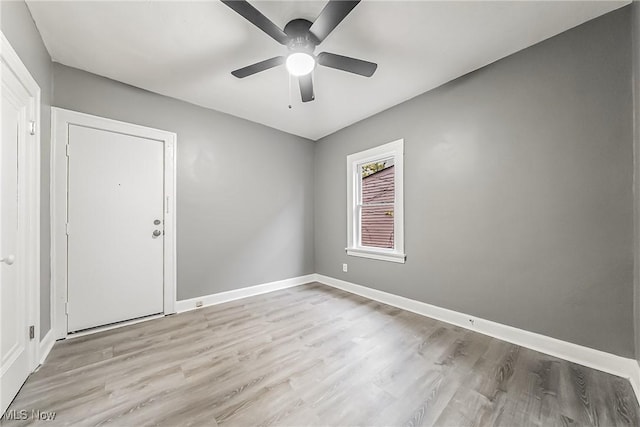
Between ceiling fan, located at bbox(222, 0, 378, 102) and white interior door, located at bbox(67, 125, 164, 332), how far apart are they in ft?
5.32

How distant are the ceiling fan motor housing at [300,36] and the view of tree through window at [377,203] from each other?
195cm

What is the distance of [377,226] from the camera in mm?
3576

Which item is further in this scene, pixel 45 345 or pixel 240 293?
pixel 240 293

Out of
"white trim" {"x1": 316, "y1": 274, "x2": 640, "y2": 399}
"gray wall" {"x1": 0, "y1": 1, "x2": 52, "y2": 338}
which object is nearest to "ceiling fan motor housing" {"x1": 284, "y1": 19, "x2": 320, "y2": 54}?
"gray wall" {"x1": 0, "y1": 1, "x2": 52, "y2": 338}

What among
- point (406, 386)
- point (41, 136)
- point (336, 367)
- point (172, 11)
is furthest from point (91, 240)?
point (406, 386)

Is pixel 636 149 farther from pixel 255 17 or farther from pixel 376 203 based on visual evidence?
pixel 255 17

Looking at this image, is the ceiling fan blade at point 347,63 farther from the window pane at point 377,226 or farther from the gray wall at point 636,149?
the window pane at point 377,226

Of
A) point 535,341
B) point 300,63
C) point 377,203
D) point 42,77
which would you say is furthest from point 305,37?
point 535,341

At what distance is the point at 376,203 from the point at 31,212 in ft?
11.2

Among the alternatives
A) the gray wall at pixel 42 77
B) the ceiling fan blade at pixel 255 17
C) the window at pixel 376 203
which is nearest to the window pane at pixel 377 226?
the window at pixel 376 203

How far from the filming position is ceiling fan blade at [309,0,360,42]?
1388mm

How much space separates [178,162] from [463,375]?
3.46 metres

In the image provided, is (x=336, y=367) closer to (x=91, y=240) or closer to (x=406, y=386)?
(x=406, y=386)

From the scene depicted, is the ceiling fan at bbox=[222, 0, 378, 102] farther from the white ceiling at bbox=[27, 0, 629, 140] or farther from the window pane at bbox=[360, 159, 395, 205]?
the window pane at bbox=[360, 159, 395, 205]
